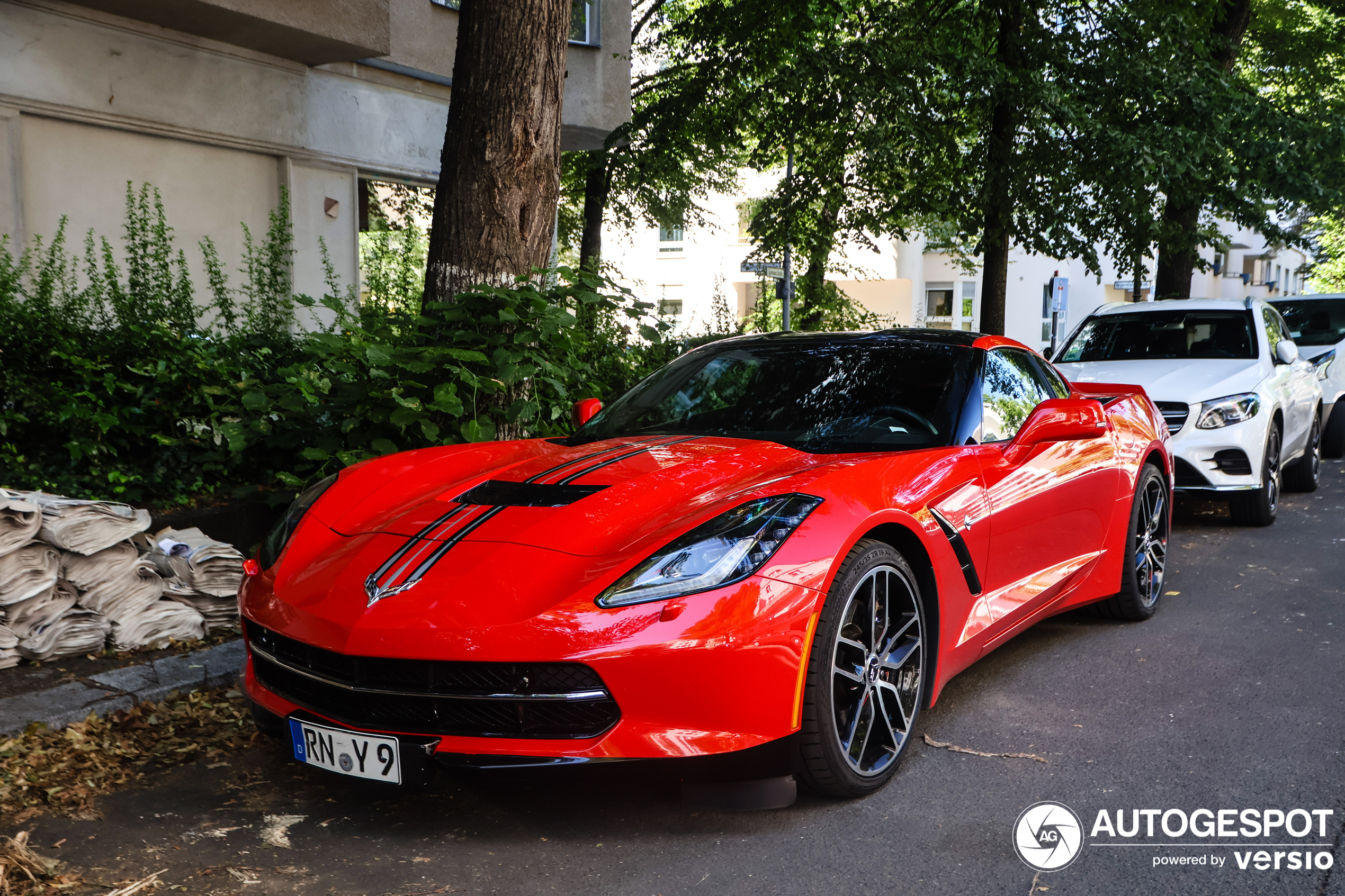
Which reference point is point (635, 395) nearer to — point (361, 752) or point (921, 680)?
point (921, 680)

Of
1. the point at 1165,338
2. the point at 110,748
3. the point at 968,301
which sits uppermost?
the point at 968,301

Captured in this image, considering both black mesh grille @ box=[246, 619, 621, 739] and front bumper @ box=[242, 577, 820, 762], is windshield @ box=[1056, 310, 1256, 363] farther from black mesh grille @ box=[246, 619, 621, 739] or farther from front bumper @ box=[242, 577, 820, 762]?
black mesh grille @ box=[246, 619, 621, 739]

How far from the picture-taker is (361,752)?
2.78m

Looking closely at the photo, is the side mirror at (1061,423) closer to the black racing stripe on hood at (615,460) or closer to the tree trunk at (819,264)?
the black racing stripe on hood at (615,460)

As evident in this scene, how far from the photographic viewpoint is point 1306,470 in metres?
9.11

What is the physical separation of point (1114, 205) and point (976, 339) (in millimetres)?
9315

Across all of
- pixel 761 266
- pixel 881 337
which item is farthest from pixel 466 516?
pixel 761 266

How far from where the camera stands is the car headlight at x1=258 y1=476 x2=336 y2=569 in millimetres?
3439

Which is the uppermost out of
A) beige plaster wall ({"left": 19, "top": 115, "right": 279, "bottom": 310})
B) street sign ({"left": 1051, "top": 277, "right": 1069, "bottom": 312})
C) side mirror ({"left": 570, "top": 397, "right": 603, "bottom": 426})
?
beige plaster wall ({"left": 19, "top": 115, "right": 279, "bottom": 310})

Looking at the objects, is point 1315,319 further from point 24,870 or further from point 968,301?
point 968,301

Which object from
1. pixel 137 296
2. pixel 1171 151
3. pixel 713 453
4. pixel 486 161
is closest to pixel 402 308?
pixel 486 161

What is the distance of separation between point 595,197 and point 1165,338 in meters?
12.9

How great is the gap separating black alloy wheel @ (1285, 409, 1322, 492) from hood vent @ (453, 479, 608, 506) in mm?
7801

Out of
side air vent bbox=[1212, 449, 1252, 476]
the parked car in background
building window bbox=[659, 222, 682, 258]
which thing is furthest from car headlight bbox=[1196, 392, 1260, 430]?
building window bbox=[659, 222, 682, 258]
